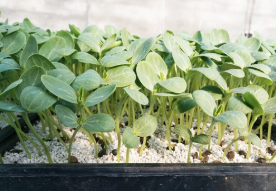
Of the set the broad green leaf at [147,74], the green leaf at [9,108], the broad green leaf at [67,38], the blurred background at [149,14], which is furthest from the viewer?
the blurred background at [149,14]

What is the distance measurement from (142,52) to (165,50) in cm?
15

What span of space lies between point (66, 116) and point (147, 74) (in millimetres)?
214

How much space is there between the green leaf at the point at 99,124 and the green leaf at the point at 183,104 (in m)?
0.17

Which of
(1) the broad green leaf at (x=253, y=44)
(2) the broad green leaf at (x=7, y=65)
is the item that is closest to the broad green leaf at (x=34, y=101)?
(2) the broad green leaf at (x=7, y=65)

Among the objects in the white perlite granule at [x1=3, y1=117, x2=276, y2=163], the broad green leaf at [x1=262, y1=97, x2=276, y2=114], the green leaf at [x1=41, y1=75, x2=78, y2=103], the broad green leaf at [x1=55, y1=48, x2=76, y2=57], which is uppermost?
the broad green leaf at [x1=55, y1=48, x2=76, y2=57]

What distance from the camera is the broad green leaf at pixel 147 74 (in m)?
0.58

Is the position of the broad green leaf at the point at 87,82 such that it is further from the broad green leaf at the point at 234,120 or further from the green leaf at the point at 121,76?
the broad green leaf at the point at 234,120

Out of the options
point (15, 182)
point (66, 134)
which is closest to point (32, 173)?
point (15, 182)

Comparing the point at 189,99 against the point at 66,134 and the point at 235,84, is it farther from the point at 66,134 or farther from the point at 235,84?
the point at 66,134

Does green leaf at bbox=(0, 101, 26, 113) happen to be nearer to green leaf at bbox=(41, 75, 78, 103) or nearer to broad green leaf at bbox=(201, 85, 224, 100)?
Answer: green leaf at bbox=(41, 75, 78, 103)

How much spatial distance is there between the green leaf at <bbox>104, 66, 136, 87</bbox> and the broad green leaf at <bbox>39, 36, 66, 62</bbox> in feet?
0.55

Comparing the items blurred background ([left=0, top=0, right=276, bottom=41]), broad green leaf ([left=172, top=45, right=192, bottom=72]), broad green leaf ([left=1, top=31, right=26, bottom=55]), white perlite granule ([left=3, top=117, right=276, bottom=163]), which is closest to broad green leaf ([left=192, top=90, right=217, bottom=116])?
broad green leaf ([left=172, top=45, right=192, bottom=72])

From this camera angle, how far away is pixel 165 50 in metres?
0.75

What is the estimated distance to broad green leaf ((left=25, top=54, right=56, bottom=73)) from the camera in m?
0.56
